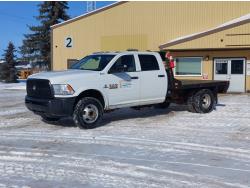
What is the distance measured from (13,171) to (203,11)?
22.9 metres

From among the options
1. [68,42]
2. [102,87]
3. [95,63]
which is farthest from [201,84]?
[68,42]

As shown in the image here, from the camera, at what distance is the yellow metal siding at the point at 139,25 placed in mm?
27359

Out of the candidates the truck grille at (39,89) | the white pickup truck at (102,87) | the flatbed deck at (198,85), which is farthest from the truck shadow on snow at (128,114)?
the truck grille at (39,89)

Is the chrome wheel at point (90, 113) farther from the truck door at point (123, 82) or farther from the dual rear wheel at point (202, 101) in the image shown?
the dual rear wheel at point (202, 101)

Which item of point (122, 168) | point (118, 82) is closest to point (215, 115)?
point (118, 82)

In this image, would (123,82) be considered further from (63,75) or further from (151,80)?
(63,75)

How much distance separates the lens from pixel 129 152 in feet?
26.7

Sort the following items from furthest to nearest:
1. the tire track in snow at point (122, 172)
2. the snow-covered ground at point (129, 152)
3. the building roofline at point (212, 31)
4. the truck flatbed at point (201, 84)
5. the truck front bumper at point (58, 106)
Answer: the building roofline at point (212, 31) → the truck flatbed at point (201, 84) → the truck front bumper at point (58, 106) → the snow-covered ground at point (129, 152) → the tire track in snow at point (122, 172)

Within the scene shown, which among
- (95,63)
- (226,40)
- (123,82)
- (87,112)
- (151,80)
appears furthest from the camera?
(226,40)

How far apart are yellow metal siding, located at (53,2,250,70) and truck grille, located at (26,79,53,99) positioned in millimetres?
18643

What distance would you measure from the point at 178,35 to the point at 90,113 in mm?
18820

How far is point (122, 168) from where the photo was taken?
22.8 feet

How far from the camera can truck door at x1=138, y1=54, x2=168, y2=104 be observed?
11.9 metres

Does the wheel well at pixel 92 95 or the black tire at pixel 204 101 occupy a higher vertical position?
the wheel well at pixel 92 95
